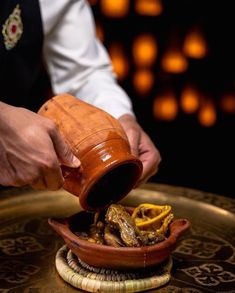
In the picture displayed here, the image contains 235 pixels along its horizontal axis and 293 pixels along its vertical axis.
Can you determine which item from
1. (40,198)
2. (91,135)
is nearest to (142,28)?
(40,198)

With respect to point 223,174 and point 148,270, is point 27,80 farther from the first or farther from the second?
point 223,174

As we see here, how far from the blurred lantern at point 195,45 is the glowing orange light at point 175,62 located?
6 centimetres

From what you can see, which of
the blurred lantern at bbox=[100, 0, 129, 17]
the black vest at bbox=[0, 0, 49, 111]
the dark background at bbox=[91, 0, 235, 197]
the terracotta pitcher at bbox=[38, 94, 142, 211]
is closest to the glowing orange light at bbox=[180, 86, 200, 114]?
the dark background at bbox=[91, 0, 235, 197]

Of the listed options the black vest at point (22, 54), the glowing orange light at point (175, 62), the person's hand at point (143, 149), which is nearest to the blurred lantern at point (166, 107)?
the glowing orange light at point (175, 62)

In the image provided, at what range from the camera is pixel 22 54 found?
1.94 meters

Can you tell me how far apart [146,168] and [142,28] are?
9.15 feet

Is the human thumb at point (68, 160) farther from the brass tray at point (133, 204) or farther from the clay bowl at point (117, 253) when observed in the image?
the brass tray at point (133, 204)

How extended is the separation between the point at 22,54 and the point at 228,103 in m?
2.46

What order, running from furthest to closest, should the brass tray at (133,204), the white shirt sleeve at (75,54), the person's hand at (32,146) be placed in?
the white shirt sleeve at (75,54) < the brass tray at (133,204) < the person's hand at (32,146)

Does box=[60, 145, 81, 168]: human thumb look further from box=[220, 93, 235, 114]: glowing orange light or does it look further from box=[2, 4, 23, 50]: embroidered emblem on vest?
box=[220, 93, 235, 114]: glowing orange light

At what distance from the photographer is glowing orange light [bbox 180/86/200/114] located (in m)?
4.18

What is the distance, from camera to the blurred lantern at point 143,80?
13.9 feet

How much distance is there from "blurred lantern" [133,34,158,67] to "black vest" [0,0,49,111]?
222 cm

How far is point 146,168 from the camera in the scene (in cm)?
158
